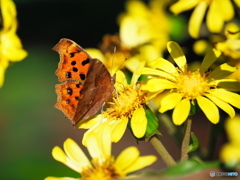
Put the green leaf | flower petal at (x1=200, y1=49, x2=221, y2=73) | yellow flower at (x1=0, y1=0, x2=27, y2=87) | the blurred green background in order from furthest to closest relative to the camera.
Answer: the blurred green background
yellow flower at (x1=0, y1=0, x2=27, y2=87)
flower petal at (x1=200, y1=49, x2=221, y2=73)
the green leaf

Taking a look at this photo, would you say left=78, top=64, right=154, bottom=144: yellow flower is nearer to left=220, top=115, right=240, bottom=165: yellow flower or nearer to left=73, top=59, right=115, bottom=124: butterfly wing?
left=73, top=59, right=115, bottom=124: butterfly wing

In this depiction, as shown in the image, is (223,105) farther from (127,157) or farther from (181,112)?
(127,157)

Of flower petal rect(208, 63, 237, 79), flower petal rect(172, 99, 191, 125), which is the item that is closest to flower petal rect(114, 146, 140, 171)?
flower petal rect(172, 99, 191, 125)

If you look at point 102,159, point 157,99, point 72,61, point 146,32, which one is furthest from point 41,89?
point 102,159

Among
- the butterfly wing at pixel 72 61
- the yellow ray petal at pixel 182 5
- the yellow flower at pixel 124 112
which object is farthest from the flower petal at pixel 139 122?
the yellow ray petal at pixel 182 5

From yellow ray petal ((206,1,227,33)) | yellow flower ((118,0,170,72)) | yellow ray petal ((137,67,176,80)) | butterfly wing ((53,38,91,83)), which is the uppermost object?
yellow flower ((118,0,170,72))

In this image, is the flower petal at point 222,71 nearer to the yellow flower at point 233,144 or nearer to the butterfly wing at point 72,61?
the yellow flower at point 233,144
